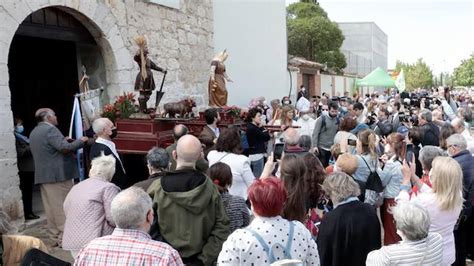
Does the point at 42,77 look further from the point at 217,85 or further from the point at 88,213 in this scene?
the point at 88,213

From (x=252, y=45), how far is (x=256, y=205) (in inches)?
466

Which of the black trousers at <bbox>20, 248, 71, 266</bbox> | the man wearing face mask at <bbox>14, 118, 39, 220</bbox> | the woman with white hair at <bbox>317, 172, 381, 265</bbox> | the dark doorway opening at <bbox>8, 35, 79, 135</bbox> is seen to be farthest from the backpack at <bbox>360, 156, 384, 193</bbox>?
the dark doorway opening at <bbox>8, 35, 79, 135</bbox>

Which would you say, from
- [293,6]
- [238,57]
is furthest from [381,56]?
[238,57]

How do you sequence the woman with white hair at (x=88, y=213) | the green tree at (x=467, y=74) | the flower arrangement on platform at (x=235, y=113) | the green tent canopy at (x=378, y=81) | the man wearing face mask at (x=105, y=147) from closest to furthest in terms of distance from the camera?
the woman with white hair at (x=88, y=213), the man wearing face mask at (x=105, y=147), the flower arrangement on platform at (x=235, y=113), the green tent canopy at (x=378, y=81), the green tree at (x=467, y=74)

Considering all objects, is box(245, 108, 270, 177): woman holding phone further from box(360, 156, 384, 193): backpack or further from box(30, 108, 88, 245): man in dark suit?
box(360, 156, 384, 193): backpack

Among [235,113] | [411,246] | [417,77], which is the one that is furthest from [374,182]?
[417,77]

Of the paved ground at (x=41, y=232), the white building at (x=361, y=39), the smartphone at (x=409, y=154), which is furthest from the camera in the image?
the white building at (x=361, y=39)

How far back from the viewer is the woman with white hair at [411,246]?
103 inches

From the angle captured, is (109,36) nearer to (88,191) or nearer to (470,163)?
(88,191)

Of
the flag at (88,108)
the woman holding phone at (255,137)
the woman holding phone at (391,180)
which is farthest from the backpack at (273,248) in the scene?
the flag at (88,108)

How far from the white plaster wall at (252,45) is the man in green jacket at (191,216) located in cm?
894

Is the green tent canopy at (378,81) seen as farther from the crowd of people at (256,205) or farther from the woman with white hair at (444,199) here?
the woman with white hair at (444,199)

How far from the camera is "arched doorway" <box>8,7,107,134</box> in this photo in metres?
7.67

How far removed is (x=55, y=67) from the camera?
8.57 metres
